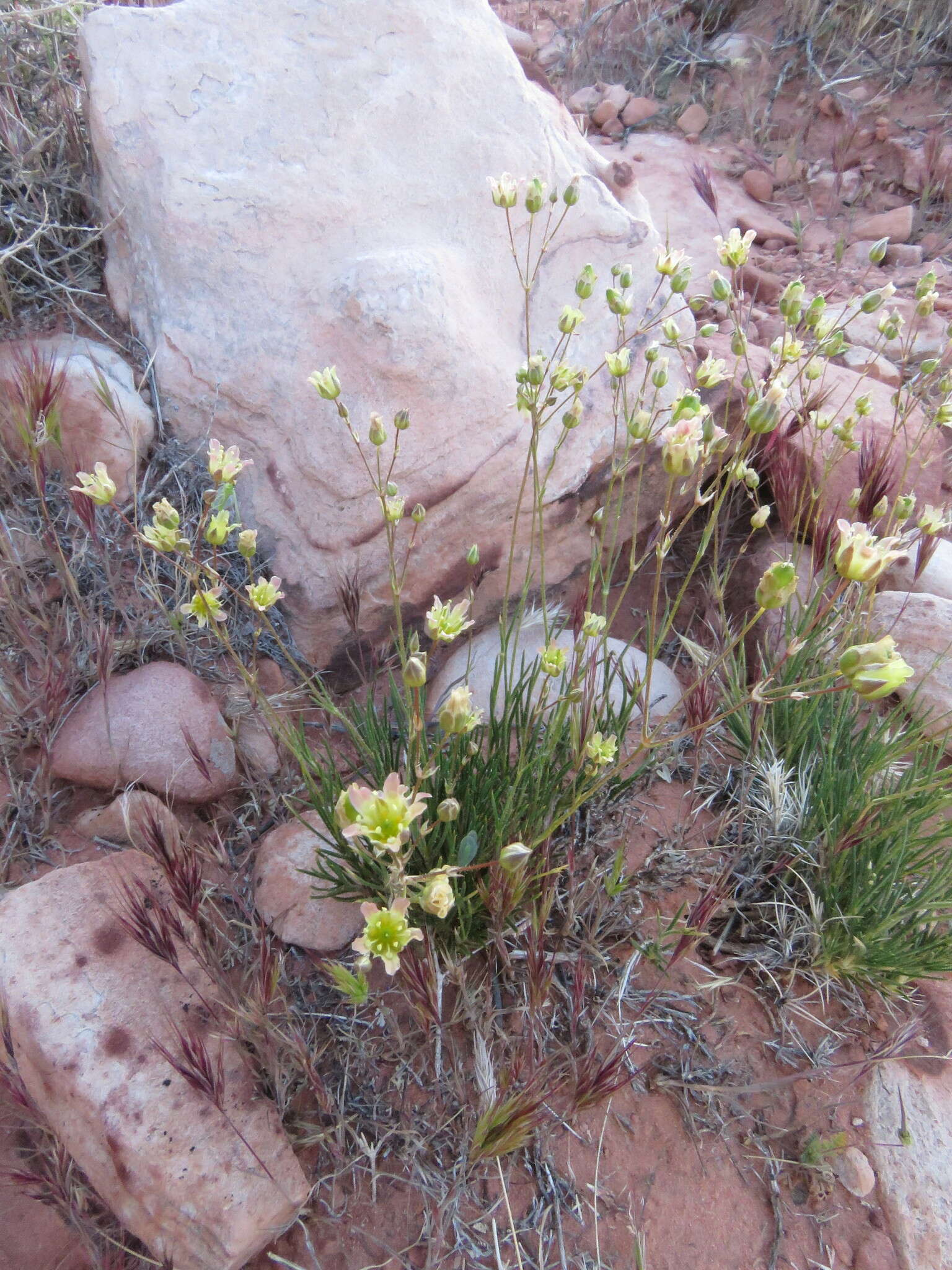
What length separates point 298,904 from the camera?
1.91 m

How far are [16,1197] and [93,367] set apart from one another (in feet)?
6.86

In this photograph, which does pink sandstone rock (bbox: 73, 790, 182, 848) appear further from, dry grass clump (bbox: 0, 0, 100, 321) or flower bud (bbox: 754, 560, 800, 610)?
dry grass clump (bbox: 0, 0, 100, 321)

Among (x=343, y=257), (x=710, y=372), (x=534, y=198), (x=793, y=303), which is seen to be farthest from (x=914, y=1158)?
(x=343, y=257)

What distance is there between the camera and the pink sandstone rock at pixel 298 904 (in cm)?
188

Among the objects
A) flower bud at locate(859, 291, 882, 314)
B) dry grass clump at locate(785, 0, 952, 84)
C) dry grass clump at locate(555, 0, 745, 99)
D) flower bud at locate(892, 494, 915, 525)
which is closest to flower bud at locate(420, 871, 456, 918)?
flower bud at locate(892, 494, 915, 525)

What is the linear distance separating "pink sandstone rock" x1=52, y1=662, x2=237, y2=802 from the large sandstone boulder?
1.35 feet

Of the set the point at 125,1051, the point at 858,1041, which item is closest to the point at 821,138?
the point at 858,1041

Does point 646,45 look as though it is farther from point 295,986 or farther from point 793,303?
point 295,986

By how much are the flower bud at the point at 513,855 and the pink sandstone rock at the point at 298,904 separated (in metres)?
0.61

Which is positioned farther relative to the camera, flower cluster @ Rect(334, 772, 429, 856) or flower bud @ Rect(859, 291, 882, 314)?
flower bud @ Rect(859, 291, 882, 314)

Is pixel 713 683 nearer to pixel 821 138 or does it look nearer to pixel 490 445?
pixel 490 445

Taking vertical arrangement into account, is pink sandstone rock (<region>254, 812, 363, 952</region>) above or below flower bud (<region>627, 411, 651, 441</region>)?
below

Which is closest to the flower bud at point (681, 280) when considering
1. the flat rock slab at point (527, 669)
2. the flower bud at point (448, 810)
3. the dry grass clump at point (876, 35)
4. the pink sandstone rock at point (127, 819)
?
the flat rock slab at point (527, 669)

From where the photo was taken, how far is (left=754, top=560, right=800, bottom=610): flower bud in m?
1.31
